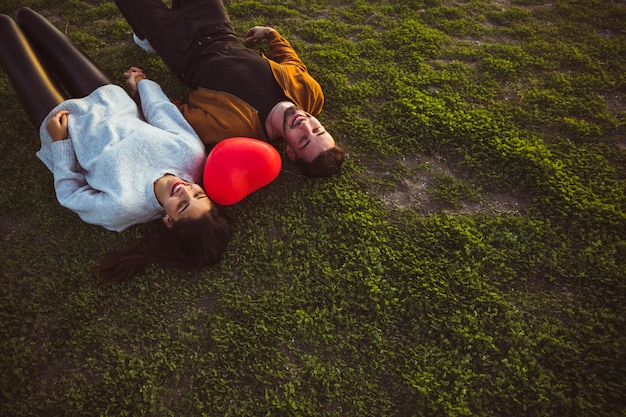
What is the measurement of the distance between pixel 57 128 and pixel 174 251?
5.44ft

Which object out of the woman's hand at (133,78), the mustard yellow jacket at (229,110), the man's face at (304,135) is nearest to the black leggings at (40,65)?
the woman's hand at (133,78)

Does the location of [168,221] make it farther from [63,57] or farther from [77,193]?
[63,57]

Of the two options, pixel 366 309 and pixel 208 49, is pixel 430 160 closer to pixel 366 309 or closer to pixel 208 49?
pixel 366 309

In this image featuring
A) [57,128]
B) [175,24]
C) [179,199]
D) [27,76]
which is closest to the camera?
[179,199]

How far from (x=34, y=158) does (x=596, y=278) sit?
5.93 m

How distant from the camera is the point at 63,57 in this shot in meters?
4.27

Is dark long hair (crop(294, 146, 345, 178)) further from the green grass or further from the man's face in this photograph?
the green grass

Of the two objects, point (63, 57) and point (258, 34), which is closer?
point (63, 57)

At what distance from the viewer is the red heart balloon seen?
3.76 metres

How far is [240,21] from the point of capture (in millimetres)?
5996

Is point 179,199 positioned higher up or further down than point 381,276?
higher up

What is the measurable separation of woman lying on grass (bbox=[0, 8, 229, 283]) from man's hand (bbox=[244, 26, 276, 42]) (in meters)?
1.65

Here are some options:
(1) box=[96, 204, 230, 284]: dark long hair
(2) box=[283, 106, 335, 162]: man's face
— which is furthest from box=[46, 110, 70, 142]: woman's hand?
(2) box=[283, 106, 335, 162]: man's face

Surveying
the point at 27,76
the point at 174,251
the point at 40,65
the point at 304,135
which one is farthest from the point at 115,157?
the point at 304,135
